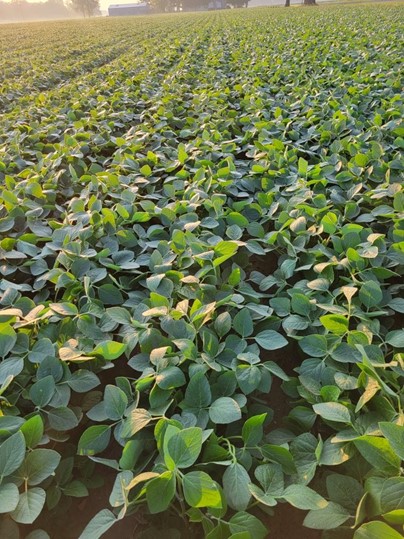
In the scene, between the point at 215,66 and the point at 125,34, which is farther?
the point at 125,34

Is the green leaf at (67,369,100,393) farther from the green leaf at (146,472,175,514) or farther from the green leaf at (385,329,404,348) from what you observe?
the green leaf at (385,329,404,348)

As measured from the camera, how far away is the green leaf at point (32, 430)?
95 cm

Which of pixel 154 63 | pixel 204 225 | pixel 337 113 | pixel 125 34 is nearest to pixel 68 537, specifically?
pixel 204 225

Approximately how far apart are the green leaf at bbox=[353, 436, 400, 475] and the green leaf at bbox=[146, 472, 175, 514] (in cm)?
38

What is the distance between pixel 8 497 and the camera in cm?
81

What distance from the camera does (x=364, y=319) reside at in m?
1.23

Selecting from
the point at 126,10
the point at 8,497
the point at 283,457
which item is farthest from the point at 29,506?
the point at 126,10

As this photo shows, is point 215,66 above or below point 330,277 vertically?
above

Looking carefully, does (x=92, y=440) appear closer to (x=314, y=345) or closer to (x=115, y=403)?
(x=115, y=403)

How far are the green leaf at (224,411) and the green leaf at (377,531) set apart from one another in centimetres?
32

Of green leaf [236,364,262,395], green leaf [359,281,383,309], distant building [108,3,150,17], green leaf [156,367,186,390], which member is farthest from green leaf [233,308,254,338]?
distant building [108,3,150,17]

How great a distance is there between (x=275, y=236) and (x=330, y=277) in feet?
1.06

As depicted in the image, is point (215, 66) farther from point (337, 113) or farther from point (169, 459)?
point (169, 459)

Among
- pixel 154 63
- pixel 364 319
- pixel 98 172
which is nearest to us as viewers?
pixel 364 319
